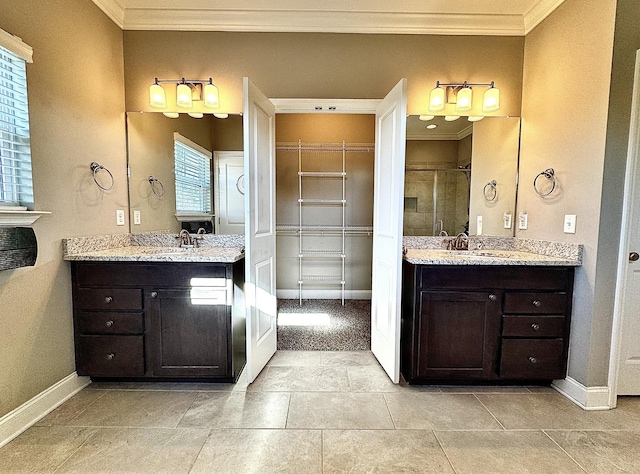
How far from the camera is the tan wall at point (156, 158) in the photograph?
2.52 meters

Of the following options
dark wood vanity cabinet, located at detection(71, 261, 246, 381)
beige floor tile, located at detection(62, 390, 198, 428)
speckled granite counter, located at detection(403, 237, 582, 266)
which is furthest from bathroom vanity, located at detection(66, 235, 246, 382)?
speckled granite counter, located at detection(403, 237, 582, 266)

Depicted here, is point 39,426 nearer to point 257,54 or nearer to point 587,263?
point 257,54

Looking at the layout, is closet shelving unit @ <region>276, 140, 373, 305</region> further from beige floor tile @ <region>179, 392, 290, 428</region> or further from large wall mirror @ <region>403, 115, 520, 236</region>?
beige floor tile @ <region>179, 392, 290, 428</region>

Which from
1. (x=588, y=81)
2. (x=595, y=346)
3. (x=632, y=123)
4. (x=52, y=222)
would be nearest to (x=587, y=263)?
(x=595, y=346)

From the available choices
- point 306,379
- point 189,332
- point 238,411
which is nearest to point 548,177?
point 306,379

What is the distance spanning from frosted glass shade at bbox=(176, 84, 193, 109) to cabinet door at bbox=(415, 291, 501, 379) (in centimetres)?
228

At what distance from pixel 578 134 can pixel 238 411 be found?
2740 millimetres

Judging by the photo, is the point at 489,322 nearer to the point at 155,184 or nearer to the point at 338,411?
the point at 338,411

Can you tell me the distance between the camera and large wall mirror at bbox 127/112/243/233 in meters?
2.53

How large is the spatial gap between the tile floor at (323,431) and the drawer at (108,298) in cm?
57

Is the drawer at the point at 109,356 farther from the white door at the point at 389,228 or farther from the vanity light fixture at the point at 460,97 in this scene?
the vanity light fixture at the point at 460,97

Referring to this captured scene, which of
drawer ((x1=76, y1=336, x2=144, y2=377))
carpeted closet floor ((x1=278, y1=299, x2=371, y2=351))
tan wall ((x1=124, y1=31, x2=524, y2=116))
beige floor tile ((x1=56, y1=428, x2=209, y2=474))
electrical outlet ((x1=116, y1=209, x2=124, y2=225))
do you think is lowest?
beige floor tile ((x1=56, y1=428, x2=209, y2=474))

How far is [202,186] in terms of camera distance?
2.63 meters

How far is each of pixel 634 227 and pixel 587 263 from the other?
32 cm
